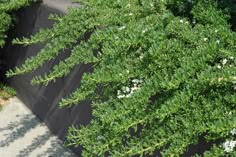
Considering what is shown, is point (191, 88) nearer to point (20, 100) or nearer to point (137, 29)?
point (137, 29)

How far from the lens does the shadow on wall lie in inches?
172

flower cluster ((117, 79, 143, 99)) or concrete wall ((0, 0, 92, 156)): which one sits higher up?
flower cluster ((117, 79, 143, 99))

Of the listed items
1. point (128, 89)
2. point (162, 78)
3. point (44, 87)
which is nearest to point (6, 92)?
point (44, 87)

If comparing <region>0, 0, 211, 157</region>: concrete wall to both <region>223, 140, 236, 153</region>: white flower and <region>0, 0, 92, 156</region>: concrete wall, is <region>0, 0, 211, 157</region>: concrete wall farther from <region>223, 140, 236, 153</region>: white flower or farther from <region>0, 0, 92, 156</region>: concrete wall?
<region>223, 140, 236, 153</region>: white flower

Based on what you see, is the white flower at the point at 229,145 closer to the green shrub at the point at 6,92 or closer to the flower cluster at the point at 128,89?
the flower cluster at the point at 128,89

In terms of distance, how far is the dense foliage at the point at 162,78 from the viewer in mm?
2350

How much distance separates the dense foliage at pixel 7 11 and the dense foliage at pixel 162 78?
1.14m

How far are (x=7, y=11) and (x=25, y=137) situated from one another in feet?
3.72

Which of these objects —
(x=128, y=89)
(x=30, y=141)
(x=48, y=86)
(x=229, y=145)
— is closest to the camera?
(x=229, y=145)

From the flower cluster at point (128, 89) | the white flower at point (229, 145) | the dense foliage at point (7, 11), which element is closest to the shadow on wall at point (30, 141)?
the dense foliage at point (7, 11)

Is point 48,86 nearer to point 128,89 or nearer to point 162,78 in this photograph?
point 128,89

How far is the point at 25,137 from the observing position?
182 inches

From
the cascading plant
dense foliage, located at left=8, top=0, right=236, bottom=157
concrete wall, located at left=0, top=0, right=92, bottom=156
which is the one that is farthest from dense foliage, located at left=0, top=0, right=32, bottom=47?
dense foliage, located at left=8, top=0, right=236, bottom=157

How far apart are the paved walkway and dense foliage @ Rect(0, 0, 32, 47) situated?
744mm
